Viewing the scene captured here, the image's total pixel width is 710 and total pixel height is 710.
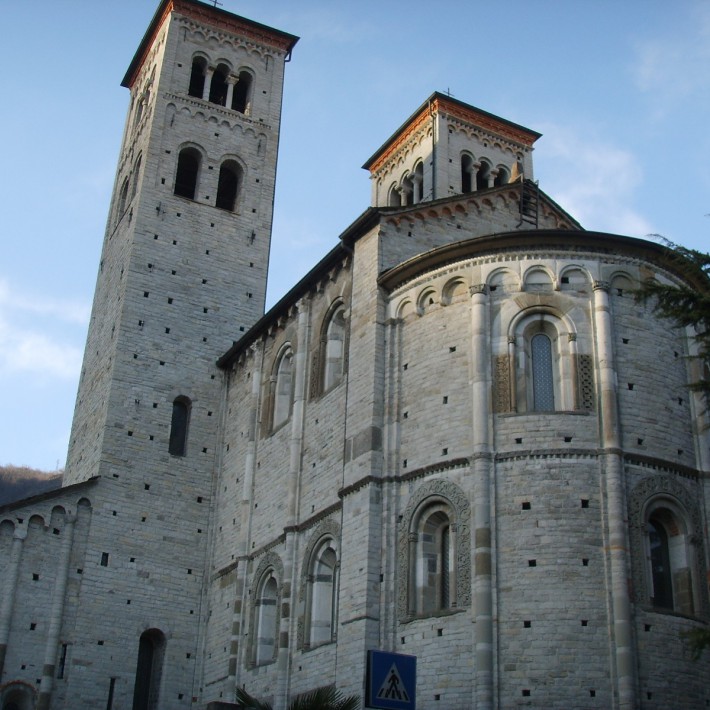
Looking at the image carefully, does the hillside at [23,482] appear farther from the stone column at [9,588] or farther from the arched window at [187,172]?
the stone column at [9,588]

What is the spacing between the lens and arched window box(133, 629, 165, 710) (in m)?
25.3

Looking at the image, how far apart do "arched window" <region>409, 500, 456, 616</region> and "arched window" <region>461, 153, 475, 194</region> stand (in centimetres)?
1731

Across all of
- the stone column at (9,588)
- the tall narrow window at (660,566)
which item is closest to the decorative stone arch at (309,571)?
the tall narrow window at (660,566)

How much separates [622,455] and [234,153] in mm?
18712

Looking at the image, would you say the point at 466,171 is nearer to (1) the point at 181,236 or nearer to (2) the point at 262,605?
(1) the point at 181,236

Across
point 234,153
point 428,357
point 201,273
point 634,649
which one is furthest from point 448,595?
point 234,153

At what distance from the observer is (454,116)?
3434cm

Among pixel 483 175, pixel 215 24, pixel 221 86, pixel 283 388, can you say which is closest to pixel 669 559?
pixel 283 388

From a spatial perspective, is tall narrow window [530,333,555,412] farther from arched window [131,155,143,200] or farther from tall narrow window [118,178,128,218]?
tall narrow window [118,178,128,218]

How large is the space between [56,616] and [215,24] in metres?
19.8

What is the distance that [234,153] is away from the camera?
109 feet

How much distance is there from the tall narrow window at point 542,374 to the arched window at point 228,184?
50.2 ft

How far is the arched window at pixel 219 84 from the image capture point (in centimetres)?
3475

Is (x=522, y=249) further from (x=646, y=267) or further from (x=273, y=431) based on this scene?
(x=273, y=431)
